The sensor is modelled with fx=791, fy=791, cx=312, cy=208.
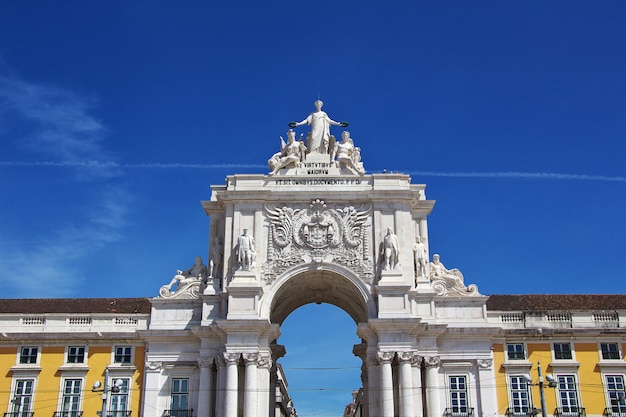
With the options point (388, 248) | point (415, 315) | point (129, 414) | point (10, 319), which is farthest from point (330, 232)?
point (10, 319)

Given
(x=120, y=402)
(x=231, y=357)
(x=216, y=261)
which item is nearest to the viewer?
(x=231, y=357)

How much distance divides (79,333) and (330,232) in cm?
1435

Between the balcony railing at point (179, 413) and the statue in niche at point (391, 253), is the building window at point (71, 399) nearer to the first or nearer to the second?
the balcony railing at point (179, 413)

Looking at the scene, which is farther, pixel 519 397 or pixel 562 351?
pixel 562 351

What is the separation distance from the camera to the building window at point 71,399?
133 feet

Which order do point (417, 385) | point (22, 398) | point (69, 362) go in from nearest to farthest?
point (417, 385) < point (22, 398) < point (69, 362)

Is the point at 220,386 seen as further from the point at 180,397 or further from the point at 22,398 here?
the point at 22,398

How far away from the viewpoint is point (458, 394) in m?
40.4

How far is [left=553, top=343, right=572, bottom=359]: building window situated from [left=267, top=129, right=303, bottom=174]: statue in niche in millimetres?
17166

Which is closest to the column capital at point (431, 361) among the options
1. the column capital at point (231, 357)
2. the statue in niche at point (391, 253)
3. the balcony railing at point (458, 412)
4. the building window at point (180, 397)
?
the balcony railing at point (458, 412)

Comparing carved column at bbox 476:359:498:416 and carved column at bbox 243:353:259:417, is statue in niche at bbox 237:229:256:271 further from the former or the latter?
carved column at bbox 476:359:498:416

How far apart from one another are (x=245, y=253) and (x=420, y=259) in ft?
30.9

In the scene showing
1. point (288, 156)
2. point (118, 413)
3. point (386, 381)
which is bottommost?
point (118, 413)

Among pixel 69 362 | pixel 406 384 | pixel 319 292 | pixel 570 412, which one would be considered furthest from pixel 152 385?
pixel 570 412
